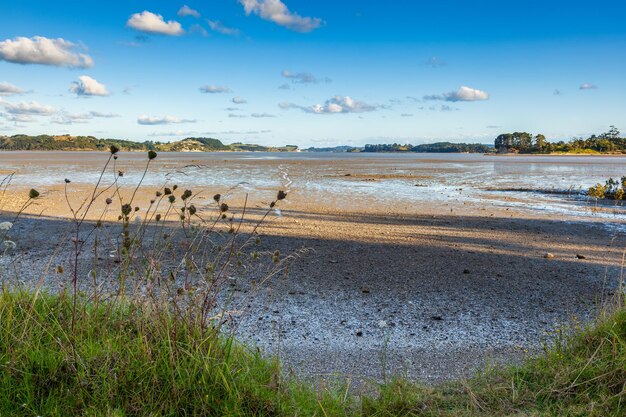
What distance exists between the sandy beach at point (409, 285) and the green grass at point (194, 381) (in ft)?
1.61

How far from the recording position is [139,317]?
14.9 ft

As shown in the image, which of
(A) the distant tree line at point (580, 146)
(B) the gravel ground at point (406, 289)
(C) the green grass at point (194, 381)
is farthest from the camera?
(A) the distant tree line at point (580, 146)

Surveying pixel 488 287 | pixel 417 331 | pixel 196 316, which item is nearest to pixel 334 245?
pixel 488 287

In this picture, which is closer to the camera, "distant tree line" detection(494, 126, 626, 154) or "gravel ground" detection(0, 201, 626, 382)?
"gravel ground" detection(0, 201, 626, 382)

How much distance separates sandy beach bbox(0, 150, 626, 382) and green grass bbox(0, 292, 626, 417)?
489mm

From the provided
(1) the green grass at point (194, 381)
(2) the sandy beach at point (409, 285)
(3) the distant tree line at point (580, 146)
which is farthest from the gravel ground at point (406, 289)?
(3) the distant tree line at point (580, 146)

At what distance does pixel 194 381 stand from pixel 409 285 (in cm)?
621

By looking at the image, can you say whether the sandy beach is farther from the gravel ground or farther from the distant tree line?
the distant tree line

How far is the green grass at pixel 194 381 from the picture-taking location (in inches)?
153

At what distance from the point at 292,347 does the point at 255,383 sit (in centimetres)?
228

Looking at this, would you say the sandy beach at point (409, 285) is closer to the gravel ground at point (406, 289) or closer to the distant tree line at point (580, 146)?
the gravel ground at point (406, 289)

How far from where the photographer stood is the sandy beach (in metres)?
6.37

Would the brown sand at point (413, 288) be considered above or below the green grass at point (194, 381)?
below

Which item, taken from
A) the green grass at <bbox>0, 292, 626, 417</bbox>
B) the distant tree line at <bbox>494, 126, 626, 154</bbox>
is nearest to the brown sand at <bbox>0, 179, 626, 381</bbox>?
the green grass at <bbox>0, 292, 626, 417</bbox>
